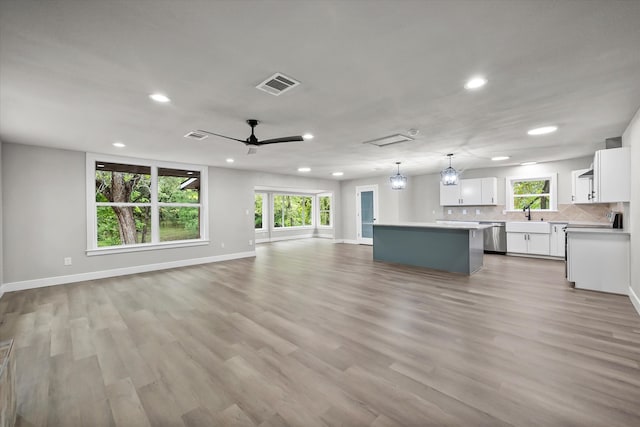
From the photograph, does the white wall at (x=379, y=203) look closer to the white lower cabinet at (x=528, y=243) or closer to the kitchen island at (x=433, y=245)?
the kitchen island at (x=433, y=245)

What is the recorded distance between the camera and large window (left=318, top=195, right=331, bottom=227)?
12938 millimetres

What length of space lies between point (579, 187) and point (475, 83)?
5.84 meters

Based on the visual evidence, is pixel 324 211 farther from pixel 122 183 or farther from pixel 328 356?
pixel 328 356

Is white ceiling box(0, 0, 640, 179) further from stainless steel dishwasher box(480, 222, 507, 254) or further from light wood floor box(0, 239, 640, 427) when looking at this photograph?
stainless steel dishwasher box(480, 222, 507, 254)

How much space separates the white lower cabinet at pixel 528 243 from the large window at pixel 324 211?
7477 millimetres

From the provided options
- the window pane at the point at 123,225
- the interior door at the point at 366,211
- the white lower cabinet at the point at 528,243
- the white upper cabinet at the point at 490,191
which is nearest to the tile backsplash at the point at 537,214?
the white upper cabinet at the point at 490,191

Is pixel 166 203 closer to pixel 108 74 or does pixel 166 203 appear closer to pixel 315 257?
pixel 315 257

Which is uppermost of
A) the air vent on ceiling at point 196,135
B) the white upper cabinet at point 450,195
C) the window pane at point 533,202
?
the air vent on ceiling at point 196,135

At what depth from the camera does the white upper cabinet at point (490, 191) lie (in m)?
7.42

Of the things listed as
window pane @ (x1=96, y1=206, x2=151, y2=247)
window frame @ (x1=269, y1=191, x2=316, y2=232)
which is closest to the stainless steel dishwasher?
window frame @ (x1=269, y1=191, x2=316, y2=232)

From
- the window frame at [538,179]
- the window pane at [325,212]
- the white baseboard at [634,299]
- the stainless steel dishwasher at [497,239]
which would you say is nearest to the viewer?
the white baseboard at [634,299]

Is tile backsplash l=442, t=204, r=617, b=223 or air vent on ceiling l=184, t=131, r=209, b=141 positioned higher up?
air vent on ceiling l=184, t=131, r=209, b=141

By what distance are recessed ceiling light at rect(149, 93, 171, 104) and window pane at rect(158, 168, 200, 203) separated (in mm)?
3916

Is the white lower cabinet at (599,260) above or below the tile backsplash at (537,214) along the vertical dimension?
below
